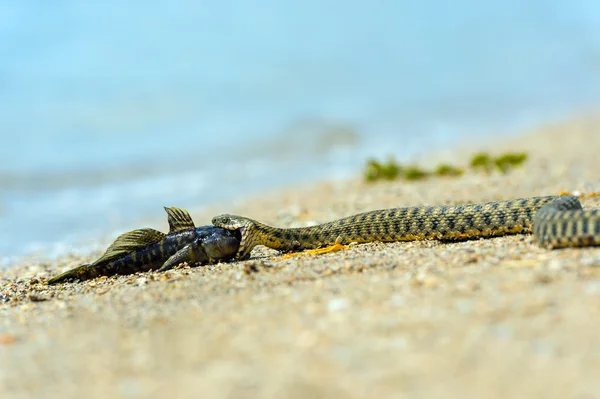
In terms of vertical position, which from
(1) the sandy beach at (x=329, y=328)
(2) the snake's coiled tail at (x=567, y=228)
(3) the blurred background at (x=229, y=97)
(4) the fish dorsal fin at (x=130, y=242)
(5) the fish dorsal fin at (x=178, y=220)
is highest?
(3) the blurred background at (x=229, y=97)

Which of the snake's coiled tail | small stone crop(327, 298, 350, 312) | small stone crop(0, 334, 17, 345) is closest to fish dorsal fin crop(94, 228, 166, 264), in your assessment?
small stone crop(0, 334, 17, 345)

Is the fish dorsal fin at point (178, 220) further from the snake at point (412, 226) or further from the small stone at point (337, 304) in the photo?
the small stone at point (337, 304)

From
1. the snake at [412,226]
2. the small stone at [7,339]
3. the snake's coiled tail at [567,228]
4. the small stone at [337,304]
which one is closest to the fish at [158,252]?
the snake at [412,226]

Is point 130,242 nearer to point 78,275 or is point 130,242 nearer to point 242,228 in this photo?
point 78,275

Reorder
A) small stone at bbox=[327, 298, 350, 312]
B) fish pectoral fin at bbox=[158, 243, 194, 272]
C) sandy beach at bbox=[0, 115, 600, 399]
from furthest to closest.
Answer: fish pectoral fin at bbox=[158, 243, 194, 272] < small stone at bbox=[327, 298, 350, 312] < sandy beach at bbox=[0, 115, 600, 399]

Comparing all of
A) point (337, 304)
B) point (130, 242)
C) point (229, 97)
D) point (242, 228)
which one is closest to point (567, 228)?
point (337, 304)

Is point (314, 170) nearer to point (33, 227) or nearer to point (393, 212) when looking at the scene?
point (33, 227)

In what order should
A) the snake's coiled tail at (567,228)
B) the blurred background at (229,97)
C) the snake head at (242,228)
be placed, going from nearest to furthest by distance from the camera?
1. the snake's coiled tail at (567,228)
2. the snake head at (242,228)
3. the blurred background at (229,97)

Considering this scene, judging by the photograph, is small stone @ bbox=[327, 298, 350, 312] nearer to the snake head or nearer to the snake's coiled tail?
the snake's coiled tail
